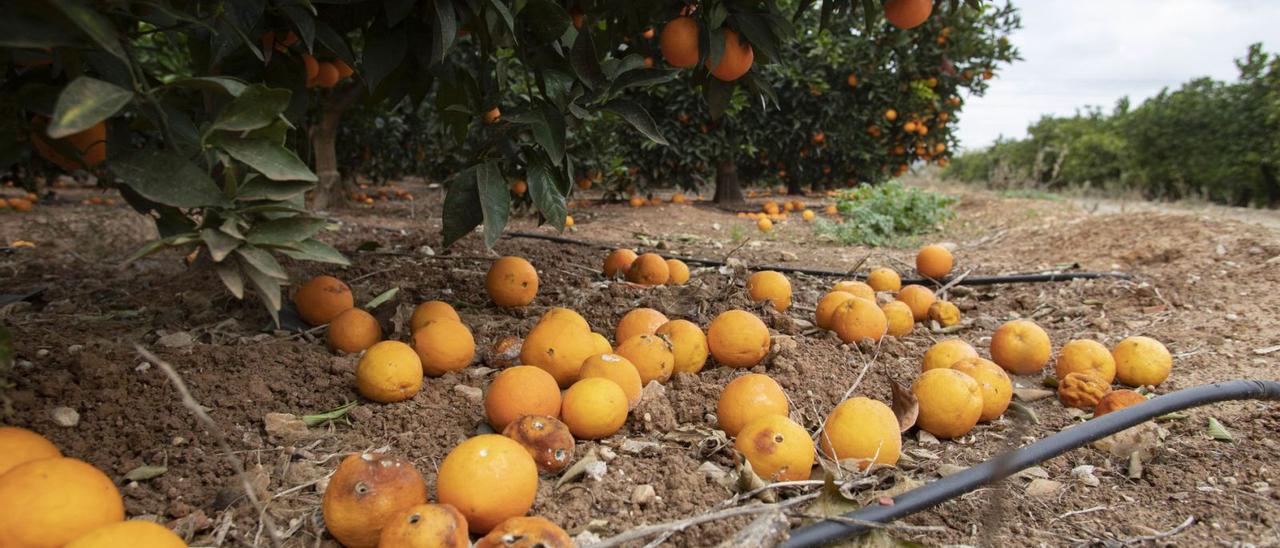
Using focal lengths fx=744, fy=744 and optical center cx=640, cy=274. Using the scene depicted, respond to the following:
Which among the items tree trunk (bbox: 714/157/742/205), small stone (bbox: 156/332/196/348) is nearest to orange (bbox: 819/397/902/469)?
small stone (bbox: 156/332/196/348)

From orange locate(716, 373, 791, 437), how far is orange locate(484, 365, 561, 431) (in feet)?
1.57

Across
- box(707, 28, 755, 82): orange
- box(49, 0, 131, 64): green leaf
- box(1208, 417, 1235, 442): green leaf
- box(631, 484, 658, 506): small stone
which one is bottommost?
box(1208, 417, 1235, 442): green leaf

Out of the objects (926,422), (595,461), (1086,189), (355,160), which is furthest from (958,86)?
(595,461)

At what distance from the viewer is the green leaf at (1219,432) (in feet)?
7.36

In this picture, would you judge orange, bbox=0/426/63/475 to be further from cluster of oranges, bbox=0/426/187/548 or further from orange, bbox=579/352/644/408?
orange, bbox=579/352/644/408

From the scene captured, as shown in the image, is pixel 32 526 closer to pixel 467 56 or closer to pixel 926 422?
pixel 926 422

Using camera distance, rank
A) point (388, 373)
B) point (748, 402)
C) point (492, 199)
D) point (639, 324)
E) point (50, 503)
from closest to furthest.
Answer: point (50, 503), point (748, 402), point (388, 373), point (492, 199), point (639, 324)

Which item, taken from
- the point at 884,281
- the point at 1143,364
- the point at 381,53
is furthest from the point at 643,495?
the point at 884,281

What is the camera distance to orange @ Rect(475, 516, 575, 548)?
1387 mm

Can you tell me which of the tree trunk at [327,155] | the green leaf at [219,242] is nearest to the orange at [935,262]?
the green leaf at [219,242]

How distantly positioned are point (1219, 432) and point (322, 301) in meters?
2.97

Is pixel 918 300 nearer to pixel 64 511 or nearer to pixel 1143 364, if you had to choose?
pixel 1143 364

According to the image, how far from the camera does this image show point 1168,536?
1.73m

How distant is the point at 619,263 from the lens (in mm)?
3648
